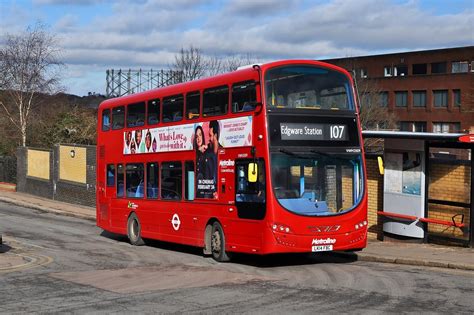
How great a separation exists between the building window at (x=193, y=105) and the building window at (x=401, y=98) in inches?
2327

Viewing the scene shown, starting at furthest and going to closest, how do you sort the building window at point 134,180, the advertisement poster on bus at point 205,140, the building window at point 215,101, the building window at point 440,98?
the building window at point 440,98 → the building window at point 134,180 → the building window at point 215,101 → the advertisement poster on bus at point 205,140

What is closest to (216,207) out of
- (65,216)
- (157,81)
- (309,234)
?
(309,234)

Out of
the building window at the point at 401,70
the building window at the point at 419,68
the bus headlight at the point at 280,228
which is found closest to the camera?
the bus headlight at the point at 280,228

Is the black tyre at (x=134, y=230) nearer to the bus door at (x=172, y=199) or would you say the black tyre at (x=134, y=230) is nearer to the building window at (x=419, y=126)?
the bus door at (x=172, y=199)

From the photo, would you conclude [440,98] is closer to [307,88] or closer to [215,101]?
[215,101]

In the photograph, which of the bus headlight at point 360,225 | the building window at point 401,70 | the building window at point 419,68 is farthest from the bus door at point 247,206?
the building window at point 401,70

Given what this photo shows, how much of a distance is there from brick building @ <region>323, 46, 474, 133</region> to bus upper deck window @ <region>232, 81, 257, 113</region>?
50.7 meters

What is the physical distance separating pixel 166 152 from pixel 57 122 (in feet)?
86.8

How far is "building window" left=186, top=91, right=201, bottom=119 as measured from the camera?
15.4 meters

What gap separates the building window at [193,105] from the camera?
15380 millimetres

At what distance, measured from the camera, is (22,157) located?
41.6 metres

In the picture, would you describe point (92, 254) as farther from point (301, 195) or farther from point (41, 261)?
point (301, 195)

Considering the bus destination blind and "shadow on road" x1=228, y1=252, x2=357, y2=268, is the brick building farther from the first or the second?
the bus destination blind

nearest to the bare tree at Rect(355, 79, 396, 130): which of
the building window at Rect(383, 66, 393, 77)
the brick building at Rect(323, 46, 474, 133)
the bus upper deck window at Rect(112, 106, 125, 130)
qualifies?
the brick building at Rect(323, 46, 474, 133)
